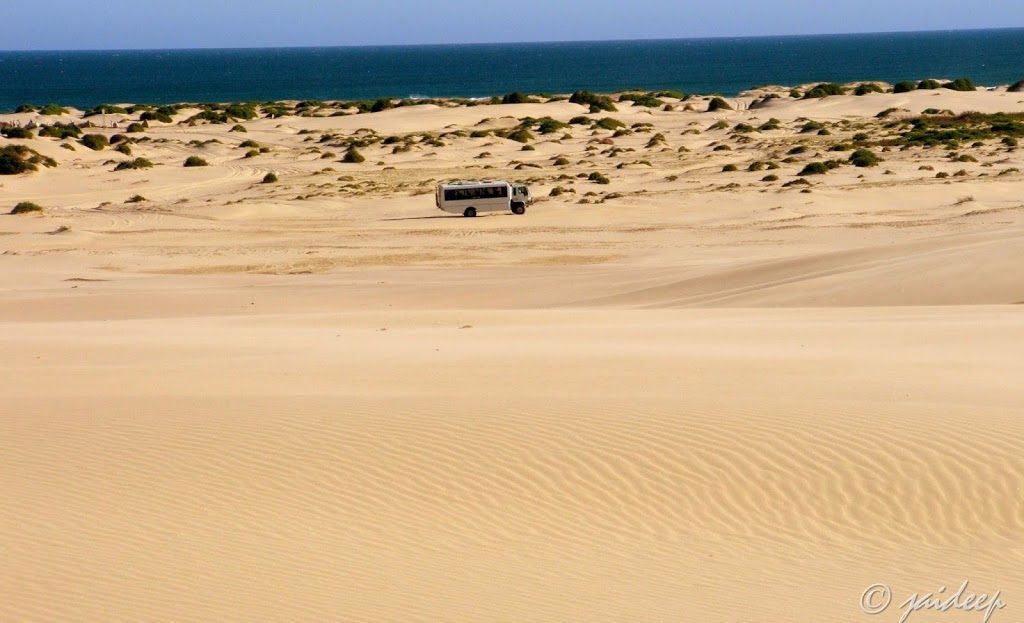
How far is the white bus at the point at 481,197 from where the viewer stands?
33.5 meters

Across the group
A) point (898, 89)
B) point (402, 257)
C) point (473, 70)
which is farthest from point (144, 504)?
point (473, 70)

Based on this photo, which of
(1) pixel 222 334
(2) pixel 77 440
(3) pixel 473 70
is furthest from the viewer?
(3) pixel 473 70

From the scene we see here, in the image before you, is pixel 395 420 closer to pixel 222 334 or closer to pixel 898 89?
pixel 222 334

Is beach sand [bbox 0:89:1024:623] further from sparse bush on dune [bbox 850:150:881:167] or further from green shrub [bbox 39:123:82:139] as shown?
green shrub [bbox 39:123:82:139]

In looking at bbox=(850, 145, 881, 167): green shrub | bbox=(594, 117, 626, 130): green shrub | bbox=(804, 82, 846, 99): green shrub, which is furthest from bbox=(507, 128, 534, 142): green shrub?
bbox=(804, 82, 846, 99): green shrub

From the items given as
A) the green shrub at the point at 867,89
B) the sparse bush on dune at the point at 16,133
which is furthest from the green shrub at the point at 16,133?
the green shrub at the point at 867,89

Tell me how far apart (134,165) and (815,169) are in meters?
25.7

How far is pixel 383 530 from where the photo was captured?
7309 mm

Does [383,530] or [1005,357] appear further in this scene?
[1005,357]

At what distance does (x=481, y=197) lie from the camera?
111 feet

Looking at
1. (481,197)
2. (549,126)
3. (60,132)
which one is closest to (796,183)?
(481,197)

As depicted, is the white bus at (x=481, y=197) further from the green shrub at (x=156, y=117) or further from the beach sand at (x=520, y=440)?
the green shrub at (x=156, y=117)

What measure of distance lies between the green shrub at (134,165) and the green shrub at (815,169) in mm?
24970

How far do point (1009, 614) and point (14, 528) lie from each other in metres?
5.48
